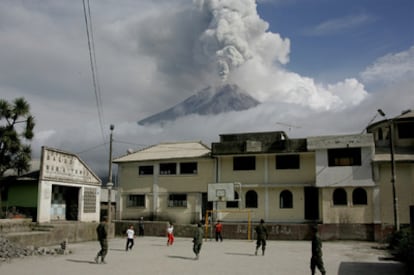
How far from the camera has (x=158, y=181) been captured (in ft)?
127

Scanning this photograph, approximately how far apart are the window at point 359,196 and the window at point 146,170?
56.6 ft

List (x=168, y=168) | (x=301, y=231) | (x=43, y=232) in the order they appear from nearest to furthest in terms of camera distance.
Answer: (x=43, y=232) → (x=301, y=231) → (x=168, y=168)

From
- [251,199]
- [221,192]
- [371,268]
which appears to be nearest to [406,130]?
[251,199]

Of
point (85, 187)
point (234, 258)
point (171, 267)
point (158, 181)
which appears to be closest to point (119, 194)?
point (158, 181)

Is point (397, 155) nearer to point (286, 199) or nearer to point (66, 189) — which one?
point (286, 199)

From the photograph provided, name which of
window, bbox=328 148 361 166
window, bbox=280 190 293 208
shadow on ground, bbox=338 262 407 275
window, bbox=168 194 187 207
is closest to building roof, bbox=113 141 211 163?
window, bbox=168 194 187 207

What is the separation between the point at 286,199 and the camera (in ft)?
113

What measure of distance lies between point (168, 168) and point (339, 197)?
48.3 feet

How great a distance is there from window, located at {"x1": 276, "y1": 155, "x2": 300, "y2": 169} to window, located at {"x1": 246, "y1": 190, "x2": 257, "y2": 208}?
2917 mm

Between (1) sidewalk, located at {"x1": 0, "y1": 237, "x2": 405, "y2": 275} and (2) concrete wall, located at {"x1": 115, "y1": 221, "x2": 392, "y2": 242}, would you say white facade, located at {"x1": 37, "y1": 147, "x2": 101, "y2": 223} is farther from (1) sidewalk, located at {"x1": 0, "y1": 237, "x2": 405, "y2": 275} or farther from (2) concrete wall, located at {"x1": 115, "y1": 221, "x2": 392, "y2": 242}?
(1) sidewalk, located at {"x1": 0, "y1": 237, "x2": 405, "y2": 275}

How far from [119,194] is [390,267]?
28.2m

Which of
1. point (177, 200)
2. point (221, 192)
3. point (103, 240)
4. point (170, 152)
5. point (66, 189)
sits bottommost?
point (103, 240)

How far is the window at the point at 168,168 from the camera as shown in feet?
→ 126

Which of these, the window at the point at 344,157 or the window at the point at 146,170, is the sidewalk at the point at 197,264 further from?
the window at the point at 146,170
